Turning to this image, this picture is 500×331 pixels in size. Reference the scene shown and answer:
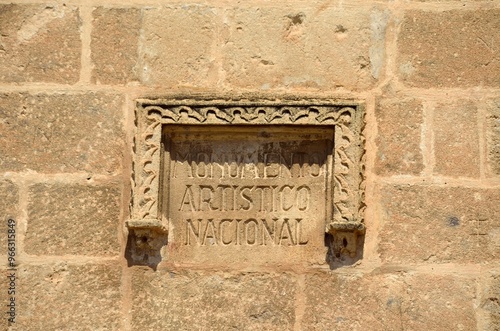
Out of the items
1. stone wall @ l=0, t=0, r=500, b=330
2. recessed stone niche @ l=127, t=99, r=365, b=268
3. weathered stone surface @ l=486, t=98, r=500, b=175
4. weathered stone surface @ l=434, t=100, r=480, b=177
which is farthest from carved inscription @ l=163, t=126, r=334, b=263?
weathered stone surface @ l=486, t=98, r=500, b=175

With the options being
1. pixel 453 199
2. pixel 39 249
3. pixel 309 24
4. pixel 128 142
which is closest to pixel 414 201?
pixel 453 199

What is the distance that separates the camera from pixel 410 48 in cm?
487

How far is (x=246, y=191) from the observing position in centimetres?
477

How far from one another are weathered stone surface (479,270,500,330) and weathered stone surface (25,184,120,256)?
167cm

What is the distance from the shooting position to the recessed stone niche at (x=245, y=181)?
4680 mm

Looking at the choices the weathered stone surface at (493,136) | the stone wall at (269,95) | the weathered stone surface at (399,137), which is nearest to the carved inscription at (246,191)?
the stone wall at (269,95)

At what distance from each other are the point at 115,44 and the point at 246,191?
37.5 inches

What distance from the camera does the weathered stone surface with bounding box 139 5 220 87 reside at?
4.88m

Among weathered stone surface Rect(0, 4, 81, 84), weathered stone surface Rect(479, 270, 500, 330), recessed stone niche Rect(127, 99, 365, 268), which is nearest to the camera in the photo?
weathered stone surface Rect(479, 270, 500, 330)

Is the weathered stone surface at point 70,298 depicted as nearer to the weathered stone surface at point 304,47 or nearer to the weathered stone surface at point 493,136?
the weathered stone surface at point 304,47

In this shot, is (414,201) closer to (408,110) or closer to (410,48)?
(408,110)

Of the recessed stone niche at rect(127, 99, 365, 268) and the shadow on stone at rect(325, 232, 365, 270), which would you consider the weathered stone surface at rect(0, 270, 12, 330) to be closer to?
the recessed stone niche at rect(127, 99, 365, 268)

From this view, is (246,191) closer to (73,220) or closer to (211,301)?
(211,301)

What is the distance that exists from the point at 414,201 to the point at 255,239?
0.75 m
